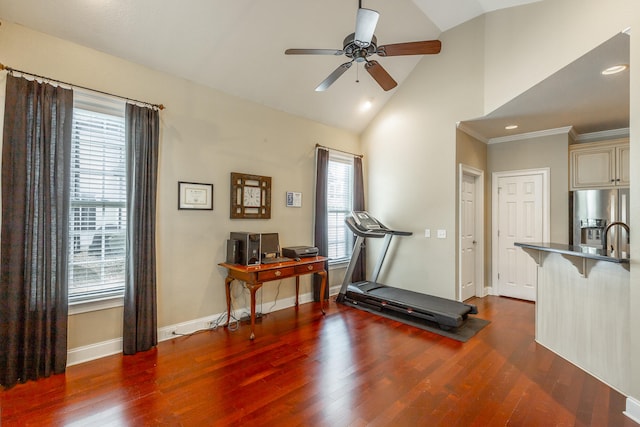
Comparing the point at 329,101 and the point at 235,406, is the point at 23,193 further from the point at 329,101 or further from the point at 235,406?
the point at 329,101

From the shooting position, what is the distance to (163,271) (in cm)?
325

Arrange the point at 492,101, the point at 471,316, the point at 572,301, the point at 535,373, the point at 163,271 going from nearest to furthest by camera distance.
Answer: the point at 535,373
the point at 572,301
the point at 163,271
the point at 492,101
the point at 471,316

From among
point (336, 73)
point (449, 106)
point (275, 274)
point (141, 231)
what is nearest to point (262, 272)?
point (275, 274)

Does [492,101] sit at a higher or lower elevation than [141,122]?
higher

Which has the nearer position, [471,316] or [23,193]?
[23,193]

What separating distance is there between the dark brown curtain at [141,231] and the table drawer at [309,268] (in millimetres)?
1639

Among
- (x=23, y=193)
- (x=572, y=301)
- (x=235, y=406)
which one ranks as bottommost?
(x=235, y=406)

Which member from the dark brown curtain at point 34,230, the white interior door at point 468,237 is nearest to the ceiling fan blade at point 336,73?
the dark brown curtain at point 34,230

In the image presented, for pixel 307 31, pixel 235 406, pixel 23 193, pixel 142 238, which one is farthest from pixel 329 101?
pixel 235 406

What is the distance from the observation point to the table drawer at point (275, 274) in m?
3.37

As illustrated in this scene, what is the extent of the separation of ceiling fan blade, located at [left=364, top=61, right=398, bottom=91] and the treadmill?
2.00m

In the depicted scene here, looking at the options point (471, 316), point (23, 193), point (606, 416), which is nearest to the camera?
point (606, 416)

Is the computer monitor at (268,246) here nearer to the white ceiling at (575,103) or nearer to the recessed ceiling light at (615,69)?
the white ceiling at (575,103)

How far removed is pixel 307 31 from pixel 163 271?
126 inches
